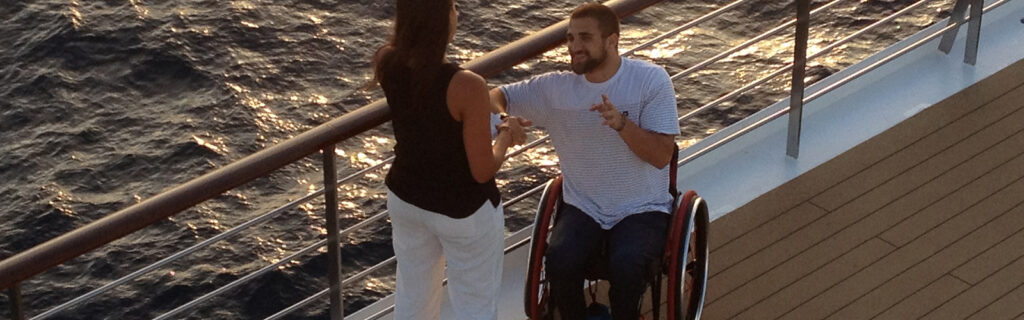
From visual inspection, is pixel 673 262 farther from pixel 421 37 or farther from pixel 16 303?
pixel 16 303

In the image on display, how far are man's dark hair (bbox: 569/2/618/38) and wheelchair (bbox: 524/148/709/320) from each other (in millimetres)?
351

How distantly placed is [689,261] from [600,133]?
16.5 inches

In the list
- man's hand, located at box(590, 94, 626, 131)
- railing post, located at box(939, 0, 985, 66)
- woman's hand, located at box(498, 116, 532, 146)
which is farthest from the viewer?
railing post, located at box(939, 0, 985, 66)

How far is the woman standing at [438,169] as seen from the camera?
3053mm

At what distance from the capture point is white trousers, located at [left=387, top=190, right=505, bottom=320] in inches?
129

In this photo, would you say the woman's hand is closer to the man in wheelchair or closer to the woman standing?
the woman standing

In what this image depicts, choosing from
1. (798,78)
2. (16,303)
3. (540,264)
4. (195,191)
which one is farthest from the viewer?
(798,78)

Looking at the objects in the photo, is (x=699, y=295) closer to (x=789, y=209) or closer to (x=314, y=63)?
(x=789, y=209)

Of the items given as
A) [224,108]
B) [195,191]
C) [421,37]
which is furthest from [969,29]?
[224,108]

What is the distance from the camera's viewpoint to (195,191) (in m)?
3.13

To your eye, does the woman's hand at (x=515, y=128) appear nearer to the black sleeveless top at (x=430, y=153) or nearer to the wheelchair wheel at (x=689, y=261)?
the black sleeveless top at (x=430, y=153)

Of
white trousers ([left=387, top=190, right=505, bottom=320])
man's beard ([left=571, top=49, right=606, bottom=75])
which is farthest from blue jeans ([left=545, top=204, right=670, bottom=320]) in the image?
man's beard ([left=571, top=49, right=606, bottom=75])

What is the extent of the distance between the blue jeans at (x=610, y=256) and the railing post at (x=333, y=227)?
49 cm

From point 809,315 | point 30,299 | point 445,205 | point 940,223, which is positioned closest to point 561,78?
point 445,205
